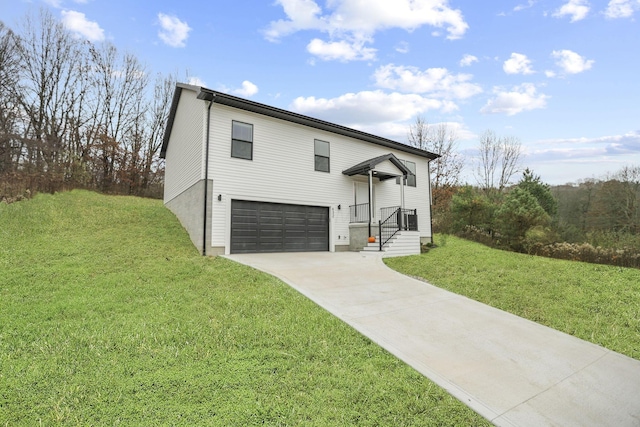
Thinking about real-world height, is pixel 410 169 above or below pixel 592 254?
above

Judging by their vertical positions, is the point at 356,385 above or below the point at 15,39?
below

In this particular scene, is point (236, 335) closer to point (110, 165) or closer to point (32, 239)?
point (32, 239)

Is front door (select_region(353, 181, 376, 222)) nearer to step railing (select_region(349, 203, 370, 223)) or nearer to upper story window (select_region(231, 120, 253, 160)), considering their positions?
step railing (select_region(349, 203, 370, 223))

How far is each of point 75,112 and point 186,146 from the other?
54.0 feet

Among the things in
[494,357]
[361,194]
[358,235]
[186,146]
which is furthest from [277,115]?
[494,357]

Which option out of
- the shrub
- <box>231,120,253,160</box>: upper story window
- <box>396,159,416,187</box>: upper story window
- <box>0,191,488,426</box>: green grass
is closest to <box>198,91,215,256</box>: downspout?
<box>231,120,253,160</box>: upper story window

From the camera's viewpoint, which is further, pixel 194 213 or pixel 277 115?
pixel 277 115

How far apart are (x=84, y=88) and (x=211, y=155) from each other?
20.3 metres

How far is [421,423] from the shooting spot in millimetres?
2404

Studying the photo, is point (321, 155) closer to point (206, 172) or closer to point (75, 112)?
point (206, 172)

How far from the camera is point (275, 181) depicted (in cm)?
1133

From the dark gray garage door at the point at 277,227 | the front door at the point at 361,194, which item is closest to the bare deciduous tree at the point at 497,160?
the front door at the point at 361,194

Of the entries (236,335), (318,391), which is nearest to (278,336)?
(236,335)

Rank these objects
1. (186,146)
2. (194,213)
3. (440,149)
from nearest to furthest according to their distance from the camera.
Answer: (194,213) < (186,146) < (440,149)
